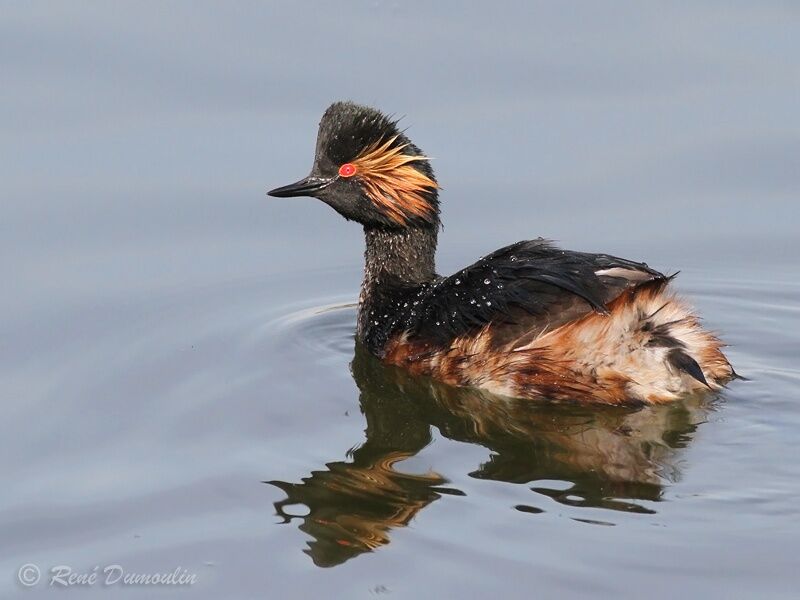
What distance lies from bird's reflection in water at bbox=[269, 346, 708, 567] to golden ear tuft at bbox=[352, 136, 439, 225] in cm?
92

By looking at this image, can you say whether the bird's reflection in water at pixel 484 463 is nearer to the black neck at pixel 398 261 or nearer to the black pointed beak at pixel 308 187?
the black neck at pixel 398 261

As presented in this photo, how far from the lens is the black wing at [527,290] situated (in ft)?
23.0

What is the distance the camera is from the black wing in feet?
23.0

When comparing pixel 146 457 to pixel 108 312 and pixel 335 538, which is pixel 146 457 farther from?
pixel 108 312

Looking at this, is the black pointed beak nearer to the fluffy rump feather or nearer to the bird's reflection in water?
the bird's reflection in water

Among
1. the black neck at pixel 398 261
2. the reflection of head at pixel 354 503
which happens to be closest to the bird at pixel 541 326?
the black neck at pixel 398 261

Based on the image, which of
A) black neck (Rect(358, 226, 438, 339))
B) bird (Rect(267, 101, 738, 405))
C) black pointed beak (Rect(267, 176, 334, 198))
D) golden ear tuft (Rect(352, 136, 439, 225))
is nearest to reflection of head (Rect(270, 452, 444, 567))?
bird (Rect(267, 101, 738, 405))

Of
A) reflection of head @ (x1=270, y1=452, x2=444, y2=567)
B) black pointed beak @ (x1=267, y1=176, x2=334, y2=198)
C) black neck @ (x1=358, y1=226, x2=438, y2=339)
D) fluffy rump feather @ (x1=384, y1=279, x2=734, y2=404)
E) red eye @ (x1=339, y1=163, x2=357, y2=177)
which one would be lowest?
reflection of head @ (x1=270, y1=452, x2=444, y2=567)

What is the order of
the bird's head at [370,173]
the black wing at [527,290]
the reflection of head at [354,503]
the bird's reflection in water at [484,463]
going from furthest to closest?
the bird's head at [370,173]
the black wing at [527,290]
the bird's reflection in water at [484,463]
the reflection of head at [354,503]

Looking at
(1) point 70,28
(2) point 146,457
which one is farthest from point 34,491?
(1) point 70,28

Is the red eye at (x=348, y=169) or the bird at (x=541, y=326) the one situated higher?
the red eye at (x=348, y=169)

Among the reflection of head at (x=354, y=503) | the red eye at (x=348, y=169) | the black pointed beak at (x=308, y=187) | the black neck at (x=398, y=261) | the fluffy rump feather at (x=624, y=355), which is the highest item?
the red eye at (x=348, y=169)

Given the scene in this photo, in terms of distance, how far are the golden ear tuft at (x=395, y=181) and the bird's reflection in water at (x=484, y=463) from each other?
0.92 m

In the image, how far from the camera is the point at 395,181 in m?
8.08
